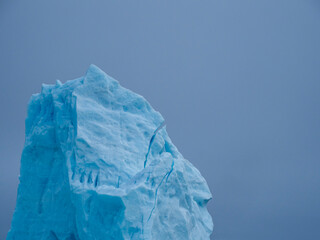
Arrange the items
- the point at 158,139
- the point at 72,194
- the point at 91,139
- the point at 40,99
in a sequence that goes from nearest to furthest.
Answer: the point at 72,194
the point at 91,139
the point at 158,139
the point at 40,99

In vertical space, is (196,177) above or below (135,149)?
below

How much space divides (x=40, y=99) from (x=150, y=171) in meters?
3.03

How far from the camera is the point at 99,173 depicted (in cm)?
485

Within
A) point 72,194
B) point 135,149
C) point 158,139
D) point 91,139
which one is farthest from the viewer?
point 158,139

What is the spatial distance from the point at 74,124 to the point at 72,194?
1132 mm

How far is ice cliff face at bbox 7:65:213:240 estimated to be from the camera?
4.46m

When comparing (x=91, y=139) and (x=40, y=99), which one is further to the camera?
(x=40, y=99)

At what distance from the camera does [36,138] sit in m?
5.71

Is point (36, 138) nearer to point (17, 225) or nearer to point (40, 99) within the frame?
point (40, 99)

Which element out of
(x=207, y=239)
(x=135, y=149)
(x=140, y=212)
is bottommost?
(x=207, y=239)

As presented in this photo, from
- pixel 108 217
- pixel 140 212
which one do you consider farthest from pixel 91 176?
pixel 140 212

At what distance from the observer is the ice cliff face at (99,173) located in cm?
446

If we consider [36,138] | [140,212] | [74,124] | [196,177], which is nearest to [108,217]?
[140,212]

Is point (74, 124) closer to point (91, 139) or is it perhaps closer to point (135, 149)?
point (91, 139)
